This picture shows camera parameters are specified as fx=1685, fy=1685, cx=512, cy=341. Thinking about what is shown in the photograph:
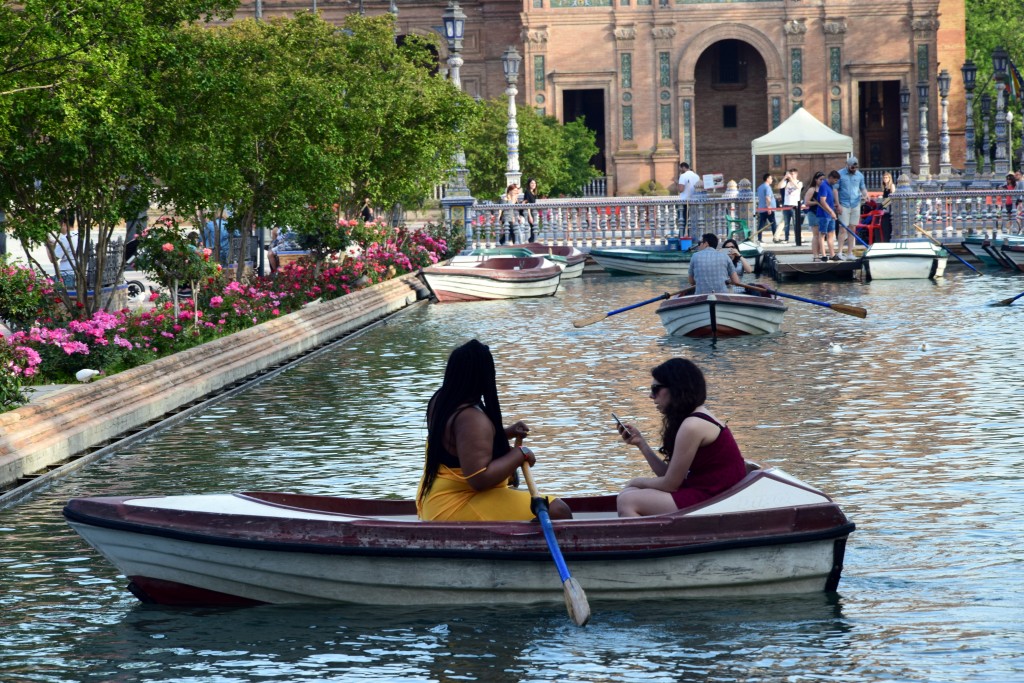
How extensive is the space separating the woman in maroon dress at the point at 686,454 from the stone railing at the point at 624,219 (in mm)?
34412

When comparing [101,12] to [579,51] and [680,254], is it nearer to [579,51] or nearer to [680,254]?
[680,254]

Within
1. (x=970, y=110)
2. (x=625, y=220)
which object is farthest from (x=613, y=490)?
(x=970, y=110)

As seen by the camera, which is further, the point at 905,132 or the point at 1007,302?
the point at 905,132

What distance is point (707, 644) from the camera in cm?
801

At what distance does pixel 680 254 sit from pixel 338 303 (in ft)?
42.9

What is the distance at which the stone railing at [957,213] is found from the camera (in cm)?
4212

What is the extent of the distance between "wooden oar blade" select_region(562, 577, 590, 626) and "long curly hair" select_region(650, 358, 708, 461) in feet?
3.52

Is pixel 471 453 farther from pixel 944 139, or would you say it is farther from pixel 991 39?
pixel 991 39

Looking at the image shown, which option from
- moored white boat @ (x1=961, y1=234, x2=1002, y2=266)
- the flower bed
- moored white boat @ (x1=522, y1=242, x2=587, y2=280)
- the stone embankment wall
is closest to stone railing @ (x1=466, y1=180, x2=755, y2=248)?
moored white boat @ (x1=522, y1=242, x2=587, y2=280)

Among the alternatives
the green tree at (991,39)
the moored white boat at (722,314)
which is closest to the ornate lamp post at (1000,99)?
the green tree at (991,39)

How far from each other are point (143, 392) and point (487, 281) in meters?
16.8

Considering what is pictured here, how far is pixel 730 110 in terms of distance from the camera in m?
72.6

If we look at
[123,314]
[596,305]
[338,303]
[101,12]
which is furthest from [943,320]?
[101,12]

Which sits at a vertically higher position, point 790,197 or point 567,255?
point 790,197
